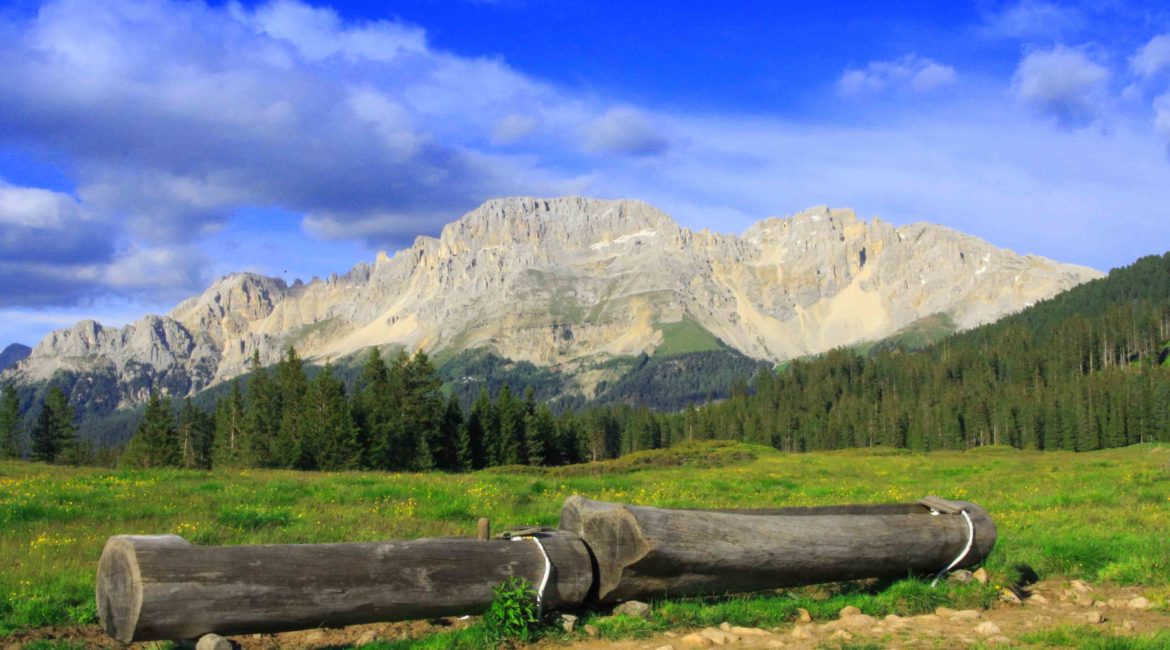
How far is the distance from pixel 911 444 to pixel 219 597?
161510 millimetres

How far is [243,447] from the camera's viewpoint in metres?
81.6

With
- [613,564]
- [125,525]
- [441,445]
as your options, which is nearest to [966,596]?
[613,564]

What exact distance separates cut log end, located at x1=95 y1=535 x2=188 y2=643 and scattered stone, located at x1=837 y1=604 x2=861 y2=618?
881cm

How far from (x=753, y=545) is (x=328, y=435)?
215 feet

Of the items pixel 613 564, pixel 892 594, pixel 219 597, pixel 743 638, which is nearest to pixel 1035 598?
pixel 892 594

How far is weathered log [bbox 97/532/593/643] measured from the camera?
9195 millimetres

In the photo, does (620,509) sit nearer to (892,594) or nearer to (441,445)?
(892,594)

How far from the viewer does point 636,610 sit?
37.2ft

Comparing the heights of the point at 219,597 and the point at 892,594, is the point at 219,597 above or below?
above

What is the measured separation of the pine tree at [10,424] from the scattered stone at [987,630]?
4657 inches

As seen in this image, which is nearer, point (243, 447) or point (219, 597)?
point (219, 597)

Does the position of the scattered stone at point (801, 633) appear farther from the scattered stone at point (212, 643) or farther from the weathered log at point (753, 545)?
the scattered stone at point (212, 643)

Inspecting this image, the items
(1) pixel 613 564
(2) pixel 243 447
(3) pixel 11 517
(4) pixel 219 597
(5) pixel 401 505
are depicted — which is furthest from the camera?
(2) pixel 243 447

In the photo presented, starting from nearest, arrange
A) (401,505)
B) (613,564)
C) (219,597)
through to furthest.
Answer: (219,597), (613,564), (401,505)
